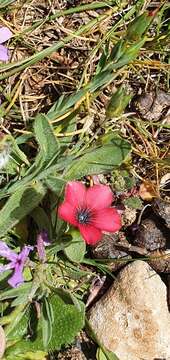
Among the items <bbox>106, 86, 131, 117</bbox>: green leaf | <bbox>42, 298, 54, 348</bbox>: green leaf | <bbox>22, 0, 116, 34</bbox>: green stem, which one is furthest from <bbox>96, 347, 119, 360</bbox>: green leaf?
<bbox>22, 0, 116, 34</bbox>: green stem

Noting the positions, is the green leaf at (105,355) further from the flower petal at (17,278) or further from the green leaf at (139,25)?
the green leaf at (139,25)

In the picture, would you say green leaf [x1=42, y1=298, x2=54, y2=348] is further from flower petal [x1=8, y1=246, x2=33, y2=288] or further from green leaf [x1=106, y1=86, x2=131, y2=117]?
green leaf [x1=106, y1=86, x2=131, y2=117]

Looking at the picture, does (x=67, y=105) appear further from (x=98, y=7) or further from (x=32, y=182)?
(x=98, y=7)

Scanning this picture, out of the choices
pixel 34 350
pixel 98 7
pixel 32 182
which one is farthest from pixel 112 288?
pixel 98 7

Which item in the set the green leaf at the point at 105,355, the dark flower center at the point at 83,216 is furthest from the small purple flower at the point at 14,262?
the green leaf at the point at 105,355

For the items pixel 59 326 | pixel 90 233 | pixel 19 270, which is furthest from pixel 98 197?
pixel 59 326

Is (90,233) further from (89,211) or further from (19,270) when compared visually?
(19,270)

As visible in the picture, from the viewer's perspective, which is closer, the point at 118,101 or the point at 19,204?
the point at 118,101
